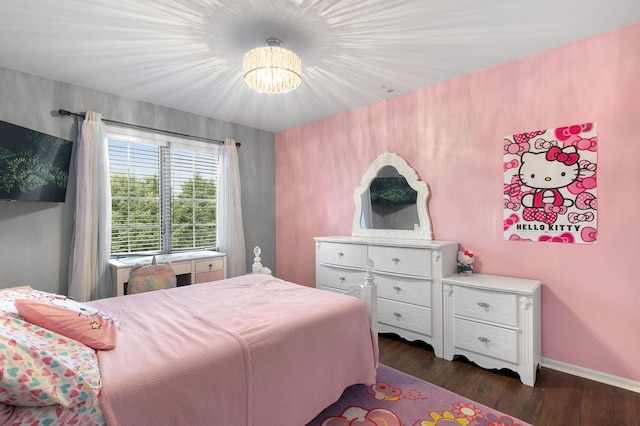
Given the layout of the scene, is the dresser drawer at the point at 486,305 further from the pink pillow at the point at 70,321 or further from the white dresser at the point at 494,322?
the pink pillow at the point at 70,321

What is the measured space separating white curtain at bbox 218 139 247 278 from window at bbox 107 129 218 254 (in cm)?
16

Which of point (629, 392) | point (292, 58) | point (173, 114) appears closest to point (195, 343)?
point (292, 58)

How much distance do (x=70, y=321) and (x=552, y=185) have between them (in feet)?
10.8

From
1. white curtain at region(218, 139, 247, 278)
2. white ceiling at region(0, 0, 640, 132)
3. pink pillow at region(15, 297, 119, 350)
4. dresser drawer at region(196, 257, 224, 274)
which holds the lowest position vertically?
dresser drawer at region(196, 257, 224, 274)

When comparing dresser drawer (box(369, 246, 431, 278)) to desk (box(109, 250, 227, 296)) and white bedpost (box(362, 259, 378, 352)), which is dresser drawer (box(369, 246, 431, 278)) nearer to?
white bedpost (box(362, 259, 378, 352))

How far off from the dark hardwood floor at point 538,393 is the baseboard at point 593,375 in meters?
0.04

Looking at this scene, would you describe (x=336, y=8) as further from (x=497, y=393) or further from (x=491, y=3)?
(x=497, y=393)

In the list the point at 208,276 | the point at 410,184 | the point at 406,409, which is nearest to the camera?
the point at 406,409

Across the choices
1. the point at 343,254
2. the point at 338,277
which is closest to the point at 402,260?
the point at 343,254

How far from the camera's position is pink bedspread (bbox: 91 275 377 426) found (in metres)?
1.24

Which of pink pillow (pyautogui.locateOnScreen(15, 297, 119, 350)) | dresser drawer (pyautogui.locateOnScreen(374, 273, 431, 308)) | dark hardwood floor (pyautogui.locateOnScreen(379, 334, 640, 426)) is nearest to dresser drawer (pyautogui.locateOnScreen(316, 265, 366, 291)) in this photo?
dresser drawer (pyautogui.locateOnScreen(374, 273, 431, 308))

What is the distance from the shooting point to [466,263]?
9.51ft

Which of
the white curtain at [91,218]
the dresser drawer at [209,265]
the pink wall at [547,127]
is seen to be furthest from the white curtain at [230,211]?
the pink wall at [547,127]

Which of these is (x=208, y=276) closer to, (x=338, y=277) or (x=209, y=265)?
(x=209, y=265)
